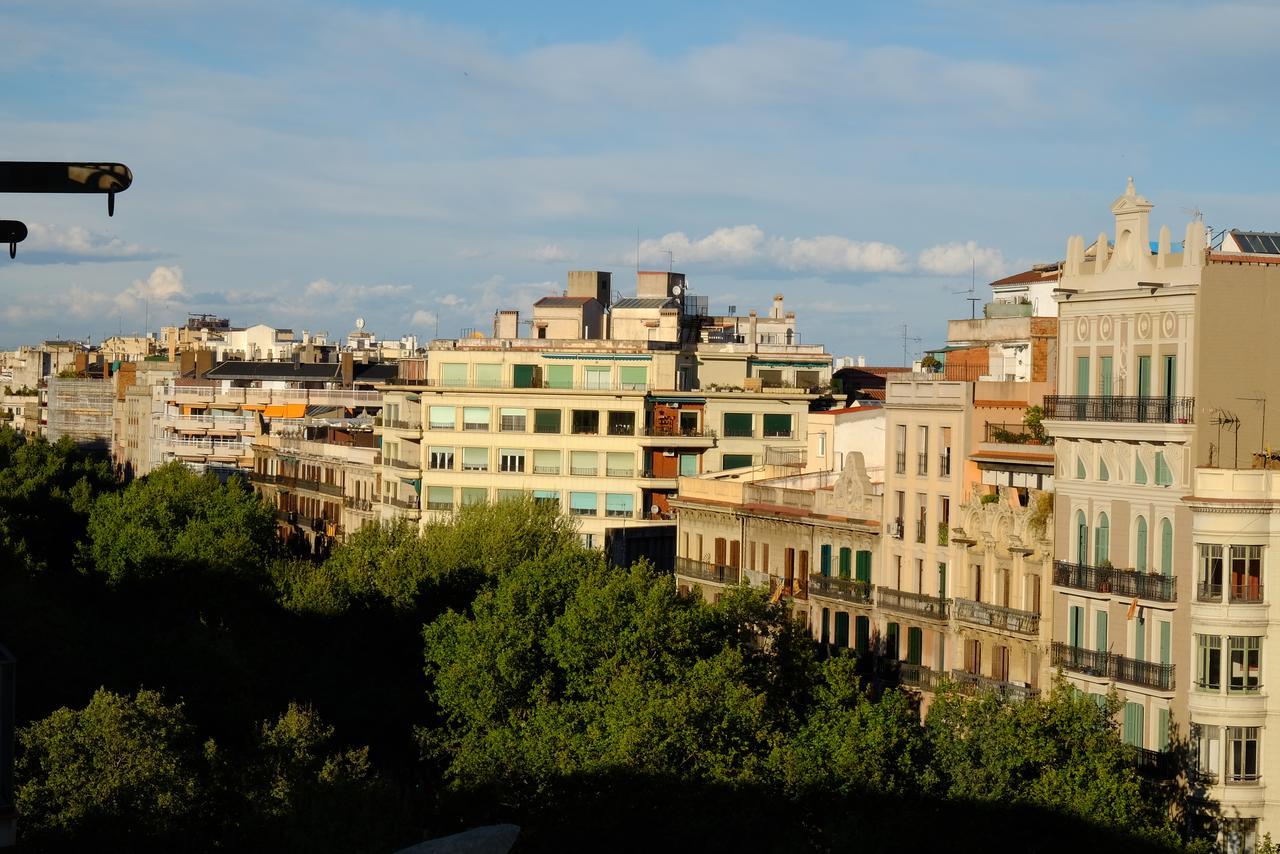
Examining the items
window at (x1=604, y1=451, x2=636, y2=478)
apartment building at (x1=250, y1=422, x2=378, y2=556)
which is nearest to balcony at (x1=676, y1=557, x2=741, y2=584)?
window at (x1=604, y1=451, x2=636, y2=478)

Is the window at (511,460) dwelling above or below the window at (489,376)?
below

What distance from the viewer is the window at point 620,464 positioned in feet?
292

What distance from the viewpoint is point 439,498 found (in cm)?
9362

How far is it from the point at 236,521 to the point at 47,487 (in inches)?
1094

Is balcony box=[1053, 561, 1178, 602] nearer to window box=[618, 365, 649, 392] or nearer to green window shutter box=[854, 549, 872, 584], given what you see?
green window shutter box=[854, 549, 872, 584]

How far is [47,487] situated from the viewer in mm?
119562

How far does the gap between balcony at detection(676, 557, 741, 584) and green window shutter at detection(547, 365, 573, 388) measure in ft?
58.4

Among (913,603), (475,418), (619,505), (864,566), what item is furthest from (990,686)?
(475,418)

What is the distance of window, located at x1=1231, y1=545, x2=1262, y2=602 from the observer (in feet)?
153

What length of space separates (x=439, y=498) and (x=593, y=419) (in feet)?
27.2

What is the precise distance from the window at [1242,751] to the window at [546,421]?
47733 millimetres

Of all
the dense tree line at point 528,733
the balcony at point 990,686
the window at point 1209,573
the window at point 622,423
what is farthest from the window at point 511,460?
the window at point 1209,573

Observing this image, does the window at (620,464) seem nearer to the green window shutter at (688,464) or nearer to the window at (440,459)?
the green window shutter at (688,464)

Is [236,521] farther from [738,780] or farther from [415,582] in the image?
[738,780]
